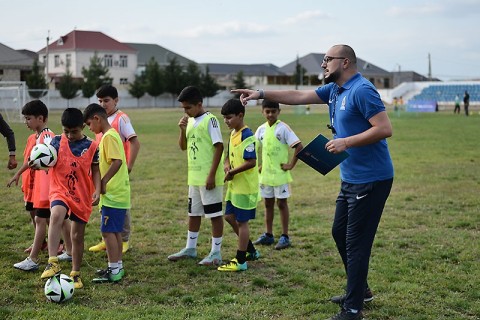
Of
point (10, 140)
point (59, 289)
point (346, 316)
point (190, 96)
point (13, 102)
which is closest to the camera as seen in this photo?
point (346, 316)

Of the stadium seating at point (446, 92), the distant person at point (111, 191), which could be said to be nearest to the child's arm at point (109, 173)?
the distant person at point (111, 191)

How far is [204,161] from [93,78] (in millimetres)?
68842

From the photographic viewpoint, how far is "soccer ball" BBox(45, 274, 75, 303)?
18.2 feet

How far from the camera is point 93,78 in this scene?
7300 centimetres

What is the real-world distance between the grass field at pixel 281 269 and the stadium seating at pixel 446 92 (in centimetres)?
6531

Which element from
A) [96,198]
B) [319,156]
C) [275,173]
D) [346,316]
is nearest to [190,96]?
[96,198]

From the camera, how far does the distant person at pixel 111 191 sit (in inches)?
250

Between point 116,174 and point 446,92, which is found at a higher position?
point 446,92

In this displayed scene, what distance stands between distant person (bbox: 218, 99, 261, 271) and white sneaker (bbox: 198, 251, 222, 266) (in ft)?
0.56

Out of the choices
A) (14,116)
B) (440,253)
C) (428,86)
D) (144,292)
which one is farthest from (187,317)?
(428,86)

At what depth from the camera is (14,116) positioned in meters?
40.4

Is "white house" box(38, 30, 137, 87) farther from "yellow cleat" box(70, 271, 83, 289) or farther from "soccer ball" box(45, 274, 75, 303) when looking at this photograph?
"soccer ball" box(45, 274, 75, 303)

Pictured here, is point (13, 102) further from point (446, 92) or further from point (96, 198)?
point (446, 92)

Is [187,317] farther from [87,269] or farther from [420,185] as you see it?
[420,185]
